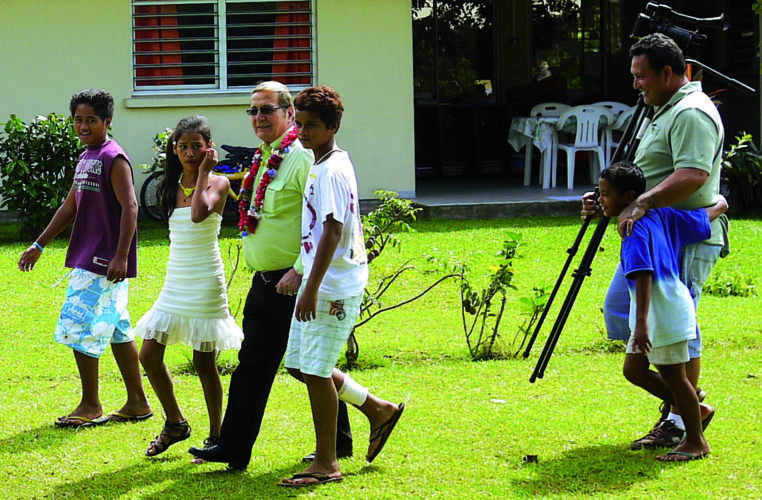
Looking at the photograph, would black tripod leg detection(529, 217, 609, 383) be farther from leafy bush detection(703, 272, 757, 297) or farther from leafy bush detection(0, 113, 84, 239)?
leafy bush detection(0, 113, 84, 239)

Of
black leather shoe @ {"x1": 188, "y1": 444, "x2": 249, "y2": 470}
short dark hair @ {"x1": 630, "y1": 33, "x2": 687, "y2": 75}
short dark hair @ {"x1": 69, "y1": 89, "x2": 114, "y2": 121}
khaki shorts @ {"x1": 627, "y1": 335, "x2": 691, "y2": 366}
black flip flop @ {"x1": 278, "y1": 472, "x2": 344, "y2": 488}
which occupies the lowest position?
black flip flop @ {"x1": 278, "y1": 472, "x2": 344, "y2": 488}

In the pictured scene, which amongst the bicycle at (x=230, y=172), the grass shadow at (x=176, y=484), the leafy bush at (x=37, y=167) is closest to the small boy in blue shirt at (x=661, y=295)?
the grass shadow at (x=176, y=484)

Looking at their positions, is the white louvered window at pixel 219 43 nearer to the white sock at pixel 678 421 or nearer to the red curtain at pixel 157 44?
the red curtain at pixel 157 44

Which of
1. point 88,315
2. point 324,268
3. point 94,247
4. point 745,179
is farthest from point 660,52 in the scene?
point 745,179

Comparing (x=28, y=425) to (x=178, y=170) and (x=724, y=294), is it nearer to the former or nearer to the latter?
(x=178, y=170)

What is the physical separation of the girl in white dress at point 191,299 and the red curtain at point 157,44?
303 inches

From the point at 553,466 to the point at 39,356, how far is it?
12.4 feet

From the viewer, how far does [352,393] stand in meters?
4.49

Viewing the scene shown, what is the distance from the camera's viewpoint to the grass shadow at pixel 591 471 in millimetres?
4277

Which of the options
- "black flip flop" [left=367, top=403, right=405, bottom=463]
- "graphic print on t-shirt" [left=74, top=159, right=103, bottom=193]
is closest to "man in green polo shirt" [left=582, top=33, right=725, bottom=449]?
"black flip flop" [left=367, top=403, right=405, bottom=463]

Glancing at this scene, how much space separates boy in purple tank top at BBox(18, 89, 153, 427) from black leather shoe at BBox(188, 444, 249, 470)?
108cm

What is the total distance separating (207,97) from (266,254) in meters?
8.04

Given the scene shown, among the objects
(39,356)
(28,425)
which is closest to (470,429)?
(28,425)

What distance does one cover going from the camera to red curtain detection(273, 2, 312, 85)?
12.2 meters
